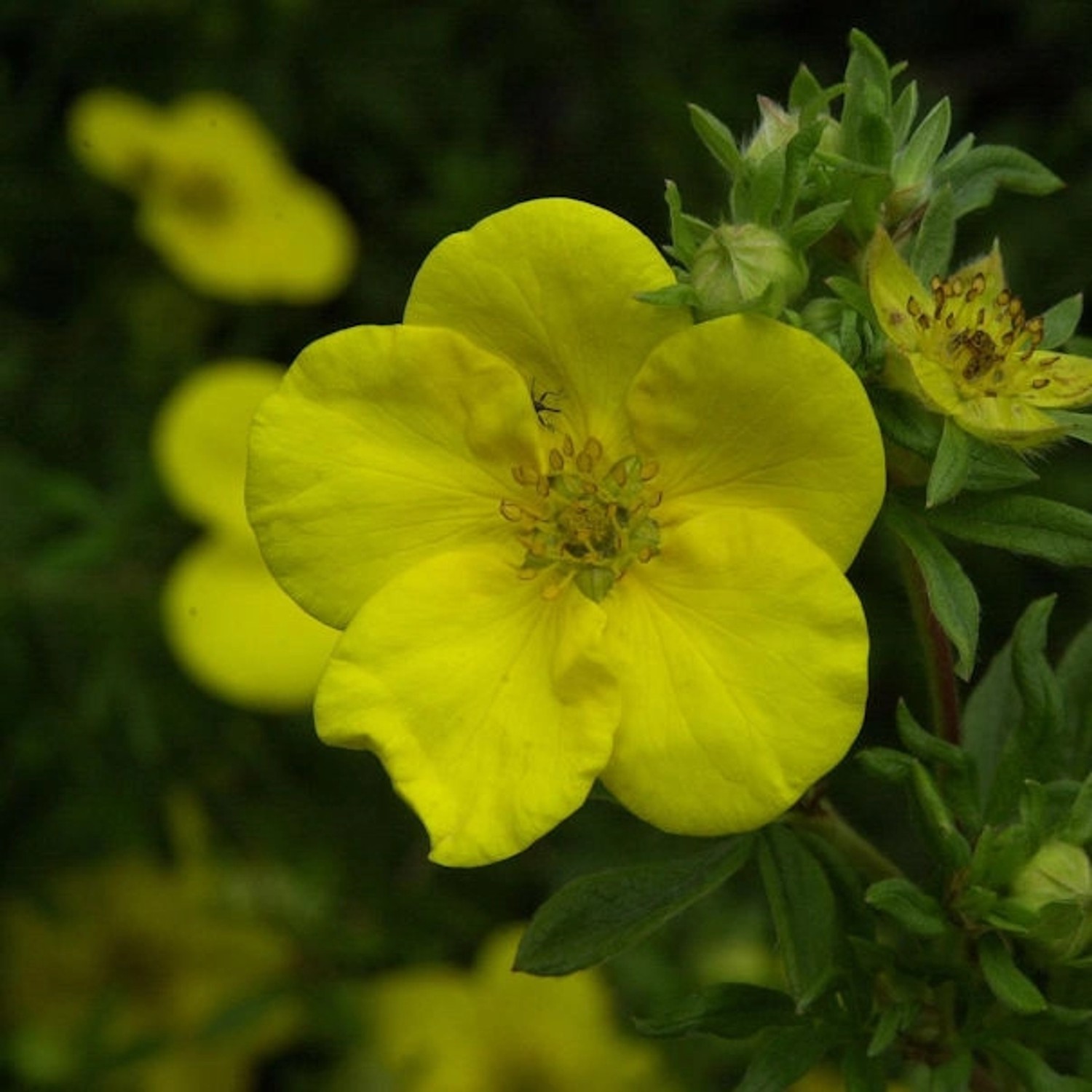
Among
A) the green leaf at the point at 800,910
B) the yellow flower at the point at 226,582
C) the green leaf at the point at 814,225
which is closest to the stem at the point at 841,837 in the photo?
the green leaf at the point at 800,910

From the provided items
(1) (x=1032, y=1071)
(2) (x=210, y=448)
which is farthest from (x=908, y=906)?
(2) (x=210, y=448)

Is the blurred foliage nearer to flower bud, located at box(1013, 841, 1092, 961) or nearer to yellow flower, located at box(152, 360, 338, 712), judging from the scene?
yellow flower, located at box(152, 360, 338, 712)

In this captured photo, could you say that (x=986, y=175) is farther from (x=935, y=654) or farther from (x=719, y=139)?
(x=935, y=654)

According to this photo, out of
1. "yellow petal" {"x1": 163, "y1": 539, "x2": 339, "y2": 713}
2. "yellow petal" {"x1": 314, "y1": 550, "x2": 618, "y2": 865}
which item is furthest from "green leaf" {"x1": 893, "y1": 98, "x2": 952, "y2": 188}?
"yellow petal" {"x1": 163, "y1": 539, "x2": 339, "y2": 713}

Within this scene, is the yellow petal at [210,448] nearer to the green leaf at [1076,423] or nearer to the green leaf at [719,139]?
the green leaf at [719,139]

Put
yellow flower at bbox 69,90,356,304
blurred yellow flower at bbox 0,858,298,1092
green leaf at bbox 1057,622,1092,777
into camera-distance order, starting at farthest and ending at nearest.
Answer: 1. yellow flower at bbox 69,90,356,304
2. blurred yellow flower at bbox 0,858,298,1092
3. green leaf at bbox 1057,622,1092,777
